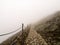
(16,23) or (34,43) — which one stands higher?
(16,23)

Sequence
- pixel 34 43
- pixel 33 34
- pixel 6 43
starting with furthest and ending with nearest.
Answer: pixel 6 43
pixel 33 34
pixel 34 43

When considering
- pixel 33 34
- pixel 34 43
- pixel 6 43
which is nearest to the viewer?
pixel 34 43

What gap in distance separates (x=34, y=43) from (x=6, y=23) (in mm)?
806

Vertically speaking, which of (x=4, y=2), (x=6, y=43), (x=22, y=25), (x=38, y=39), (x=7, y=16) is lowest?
(x=6, y=43)

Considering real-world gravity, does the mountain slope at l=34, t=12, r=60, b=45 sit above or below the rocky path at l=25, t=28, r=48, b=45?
above

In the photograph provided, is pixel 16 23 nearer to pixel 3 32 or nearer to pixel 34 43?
pixel 3 32

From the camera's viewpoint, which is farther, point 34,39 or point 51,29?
point 51,29

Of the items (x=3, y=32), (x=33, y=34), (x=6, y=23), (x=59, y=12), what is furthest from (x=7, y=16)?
(x=59, y=12)

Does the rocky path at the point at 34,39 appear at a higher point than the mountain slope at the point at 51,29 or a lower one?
lower

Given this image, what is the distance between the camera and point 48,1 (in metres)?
2.63

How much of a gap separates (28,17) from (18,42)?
57 centimetres

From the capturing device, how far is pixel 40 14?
268 cm

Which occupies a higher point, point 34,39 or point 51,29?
point 51,29

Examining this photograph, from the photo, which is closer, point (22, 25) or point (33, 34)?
point (33, 34)
